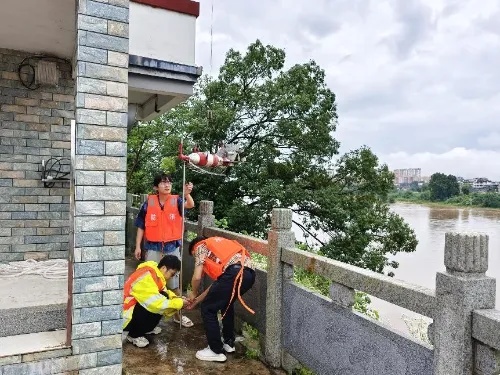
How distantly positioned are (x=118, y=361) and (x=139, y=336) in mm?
1225

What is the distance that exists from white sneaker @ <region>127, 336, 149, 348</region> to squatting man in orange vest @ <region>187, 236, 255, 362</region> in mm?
552

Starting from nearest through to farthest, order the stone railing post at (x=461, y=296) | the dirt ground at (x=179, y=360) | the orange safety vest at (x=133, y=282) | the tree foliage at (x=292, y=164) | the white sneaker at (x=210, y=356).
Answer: the stone railing post at (x=461, y=296)
the dirt ground at (x=179, y=360)
the white sneaker at (x=210, y=356)
the orange safety vest at (x=133, y=282)
the tree foliage at (x=292, y=164)

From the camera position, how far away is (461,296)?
2221mm

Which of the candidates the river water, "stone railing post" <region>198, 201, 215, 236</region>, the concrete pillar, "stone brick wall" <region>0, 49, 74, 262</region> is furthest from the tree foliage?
the concrete pillar

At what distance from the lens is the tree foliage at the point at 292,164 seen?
37.4 ft

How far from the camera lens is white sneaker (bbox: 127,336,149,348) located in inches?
165

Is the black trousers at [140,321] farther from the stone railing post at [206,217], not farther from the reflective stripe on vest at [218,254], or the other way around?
the stone railing post at [206,217]

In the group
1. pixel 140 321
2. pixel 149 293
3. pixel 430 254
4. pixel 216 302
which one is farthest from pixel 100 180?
pixel 430 254

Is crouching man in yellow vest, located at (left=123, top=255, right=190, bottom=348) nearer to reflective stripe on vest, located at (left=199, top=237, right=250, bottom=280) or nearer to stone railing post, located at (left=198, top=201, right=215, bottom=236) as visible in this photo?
reflective stripe on vest, located at (left=199, top=237, right=250, bottom=280)

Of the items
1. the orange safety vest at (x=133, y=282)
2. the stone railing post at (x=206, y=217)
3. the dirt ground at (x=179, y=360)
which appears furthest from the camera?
the stone railing post at (x=206, y=217)

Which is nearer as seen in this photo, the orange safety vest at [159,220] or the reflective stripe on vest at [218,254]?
the reflective stripe on vest at [218,254]

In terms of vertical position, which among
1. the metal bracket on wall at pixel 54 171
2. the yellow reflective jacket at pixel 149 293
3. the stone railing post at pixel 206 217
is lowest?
the yellow reflective jacket at pixel 149 293

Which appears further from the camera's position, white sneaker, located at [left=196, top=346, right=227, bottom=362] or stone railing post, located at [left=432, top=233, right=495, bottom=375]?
white sneaker, located at [left=196, top=346, right=227, bottom=362]

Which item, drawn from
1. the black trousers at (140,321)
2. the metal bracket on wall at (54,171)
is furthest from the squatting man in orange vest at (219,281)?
the metal bracket on wall at (54,171)
